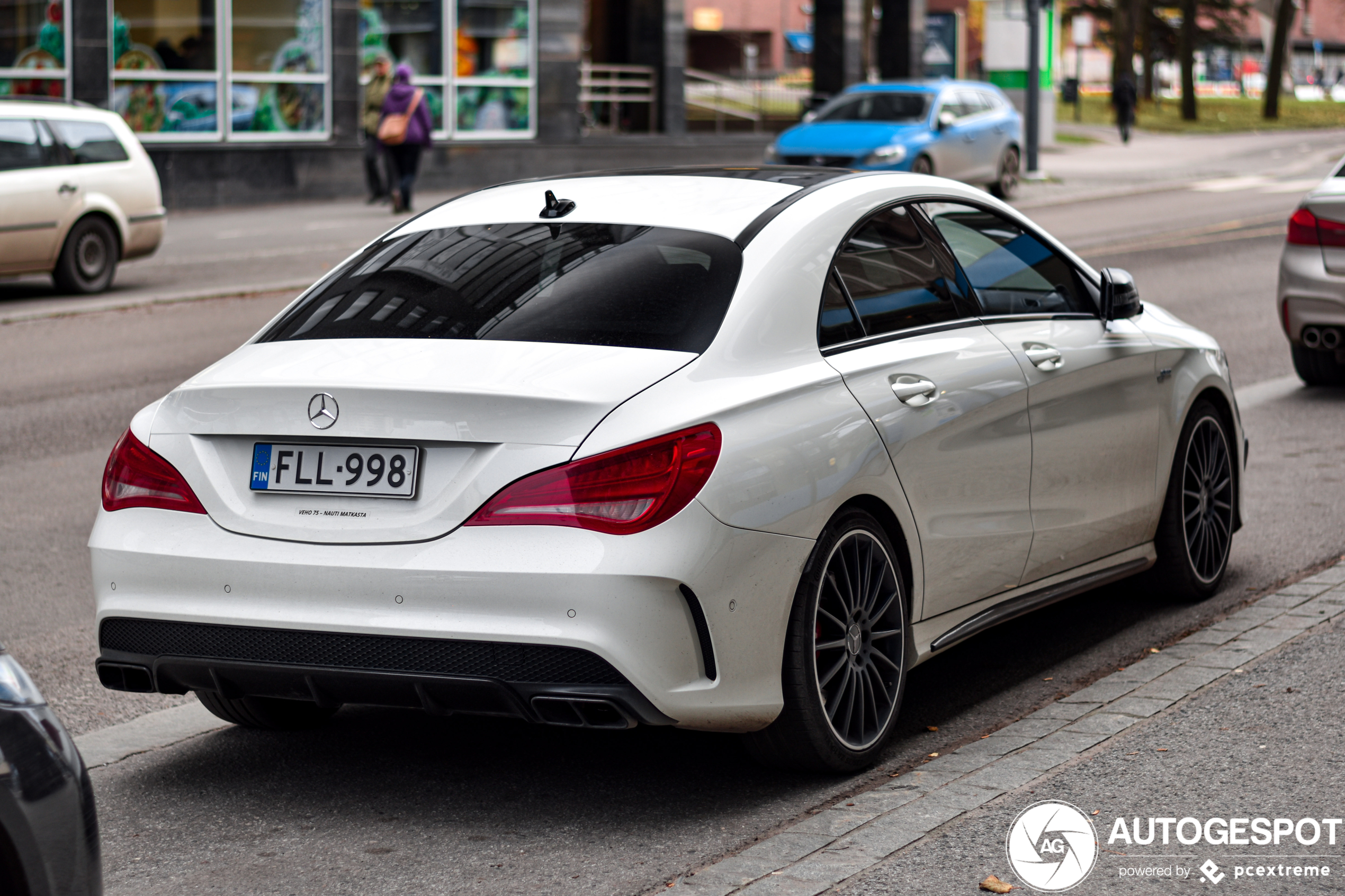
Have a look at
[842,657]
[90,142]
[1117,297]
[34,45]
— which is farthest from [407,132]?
[842,657]

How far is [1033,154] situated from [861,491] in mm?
29548

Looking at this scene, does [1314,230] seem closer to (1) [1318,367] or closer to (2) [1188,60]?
(1) [1318,367]

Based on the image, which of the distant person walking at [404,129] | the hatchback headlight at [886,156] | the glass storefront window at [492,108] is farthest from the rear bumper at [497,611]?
the glass storefront window at [492,108]

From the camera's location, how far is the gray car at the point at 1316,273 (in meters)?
10.7

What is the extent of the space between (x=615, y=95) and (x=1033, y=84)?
7.67m

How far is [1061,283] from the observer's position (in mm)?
6031

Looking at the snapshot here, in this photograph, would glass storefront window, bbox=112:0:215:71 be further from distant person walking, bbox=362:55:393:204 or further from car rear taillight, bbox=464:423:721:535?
car rear taillight, bbox=464:423:721:535

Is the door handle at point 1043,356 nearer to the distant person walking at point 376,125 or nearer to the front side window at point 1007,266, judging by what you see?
the front side window at point 1007,266

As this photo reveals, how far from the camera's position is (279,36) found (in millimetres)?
26750

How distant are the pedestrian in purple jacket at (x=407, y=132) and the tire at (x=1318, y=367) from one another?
46.2ft

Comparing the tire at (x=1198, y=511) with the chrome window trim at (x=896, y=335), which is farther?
the tire at (x=1198, y=511)

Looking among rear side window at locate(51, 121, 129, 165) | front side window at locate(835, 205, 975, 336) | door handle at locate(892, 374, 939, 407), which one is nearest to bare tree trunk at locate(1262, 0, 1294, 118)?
rear side window at locate(51, 121, 129, 165)

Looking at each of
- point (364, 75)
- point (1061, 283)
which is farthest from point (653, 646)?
point (364, 75)

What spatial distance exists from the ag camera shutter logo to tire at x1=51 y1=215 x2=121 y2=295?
45.7ft
